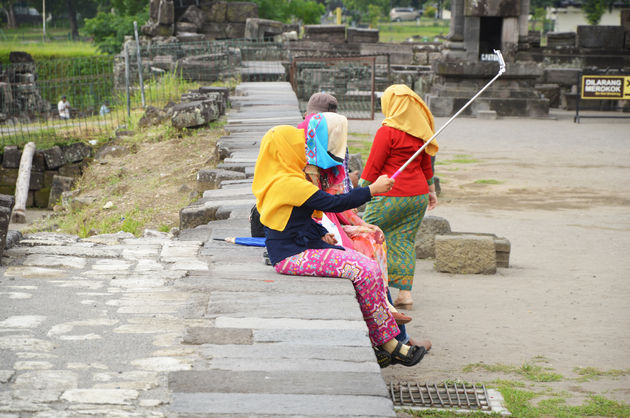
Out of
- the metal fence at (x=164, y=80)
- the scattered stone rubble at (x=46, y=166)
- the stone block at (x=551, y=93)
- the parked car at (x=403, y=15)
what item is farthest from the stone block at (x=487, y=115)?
the parked car at (x=403, y=15)

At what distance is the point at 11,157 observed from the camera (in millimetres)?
15352

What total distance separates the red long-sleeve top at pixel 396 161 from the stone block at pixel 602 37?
21014mm

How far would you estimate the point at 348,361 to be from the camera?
142 inches

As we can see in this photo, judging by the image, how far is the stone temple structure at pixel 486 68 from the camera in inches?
807

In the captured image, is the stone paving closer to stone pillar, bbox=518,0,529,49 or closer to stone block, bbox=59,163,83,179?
stone block, bbox=59,163,83,179

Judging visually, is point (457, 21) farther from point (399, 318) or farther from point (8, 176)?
point (399, 318)

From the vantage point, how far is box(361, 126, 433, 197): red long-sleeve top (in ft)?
20.3

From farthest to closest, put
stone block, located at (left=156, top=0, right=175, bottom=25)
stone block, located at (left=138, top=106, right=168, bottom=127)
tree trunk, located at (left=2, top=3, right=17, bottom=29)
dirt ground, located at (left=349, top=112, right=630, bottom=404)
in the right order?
tree trunk, located at (left=2, top=3, right=17, bottom=29) → stone block, located at (left=156, top=0, right=175, bottom=25) → stone block, located at (left=138, top=106, right=168, bottom=127) → dirt ground, located at (left=349, top=112, right=630, bottom=404)

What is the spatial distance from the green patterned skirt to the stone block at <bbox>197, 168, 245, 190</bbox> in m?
2.76

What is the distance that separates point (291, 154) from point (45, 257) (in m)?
1.79

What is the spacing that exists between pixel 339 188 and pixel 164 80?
41.2 feet

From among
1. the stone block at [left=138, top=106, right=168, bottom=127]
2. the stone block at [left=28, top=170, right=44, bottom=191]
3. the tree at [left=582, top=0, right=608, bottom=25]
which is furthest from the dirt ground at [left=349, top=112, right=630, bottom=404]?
the tree at [left=582, top=0, right=608, bottom=25]

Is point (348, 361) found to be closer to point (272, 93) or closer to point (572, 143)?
point (272, 93)

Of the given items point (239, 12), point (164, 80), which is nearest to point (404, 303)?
point (164, 80)
